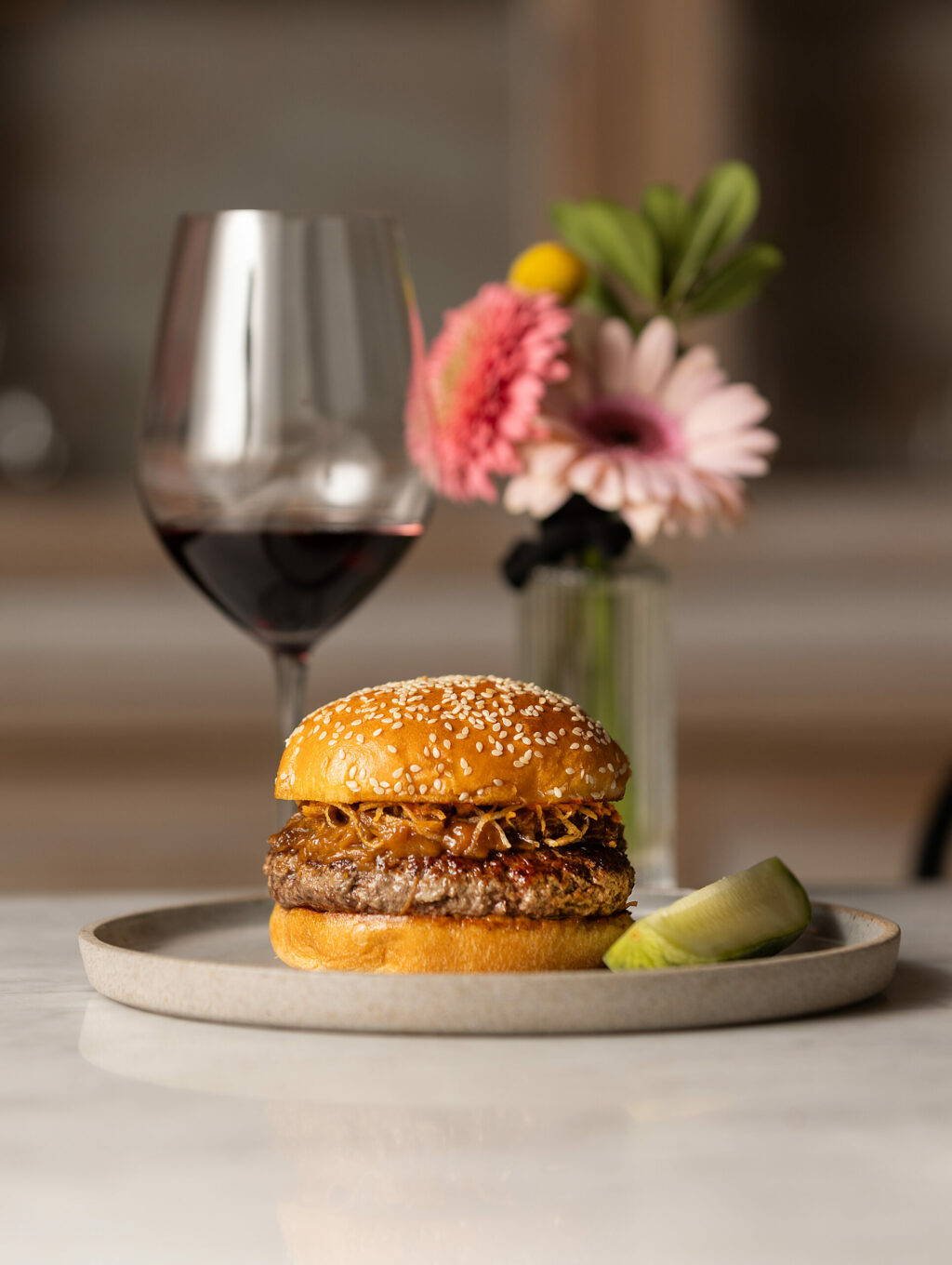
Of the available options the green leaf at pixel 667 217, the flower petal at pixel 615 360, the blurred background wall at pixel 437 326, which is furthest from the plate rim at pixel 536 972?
the blurred background wall at pixel 437 326

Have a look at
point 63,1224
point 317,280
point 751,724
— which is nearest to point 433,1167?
point 63,1224

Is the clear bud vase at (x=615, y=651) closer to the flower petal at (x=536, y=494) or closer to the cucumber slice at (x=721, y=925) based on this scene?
the flower petal at (x=536, y=494)

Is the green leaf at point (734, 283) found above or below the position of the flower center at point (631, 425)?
above

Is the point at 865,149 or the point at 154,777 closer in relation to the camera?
the point at 154,777

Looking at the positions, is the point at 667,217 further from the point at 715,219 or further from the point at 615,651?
the point at 615,651

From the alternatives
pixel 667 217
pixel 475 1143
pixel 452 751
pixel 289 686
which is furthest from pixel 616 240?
pixel 475 1143

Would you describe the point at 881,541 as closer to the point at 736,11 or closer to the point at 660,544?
the point at 660,544
